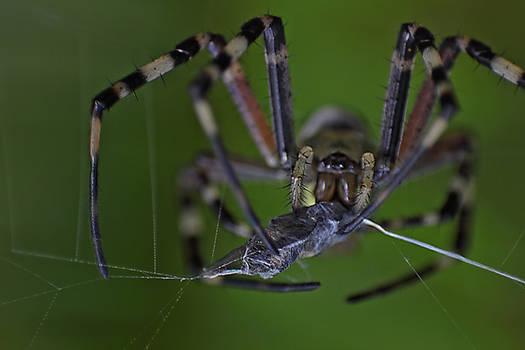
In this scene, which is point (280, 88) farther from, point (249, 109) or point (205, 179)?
point (205, 179)

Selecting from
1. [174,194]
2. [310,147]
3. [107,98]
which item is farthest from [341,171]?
[174,194]

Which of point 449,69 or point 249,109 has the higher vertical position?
point 449,69

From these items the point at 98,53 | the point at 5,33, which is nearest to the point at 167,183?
the point at 98,53

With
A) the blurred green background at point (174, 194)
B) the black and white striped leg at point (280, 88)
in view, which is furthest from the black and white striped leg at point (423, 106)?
the blurred green background at point (174, 194)

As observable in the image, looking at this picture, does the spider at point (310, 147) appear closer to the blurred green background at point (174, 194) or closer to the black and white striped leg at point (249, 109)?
the black and white striped leg at point (249, 109)

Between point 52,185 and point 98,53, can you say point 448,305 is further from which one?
point 98,53

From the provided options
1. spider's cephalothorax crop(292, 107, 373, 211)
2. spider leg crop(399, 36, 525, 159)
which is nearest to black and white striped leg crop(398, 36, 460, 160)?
spider leg crop(399, 36, 525, 159)
